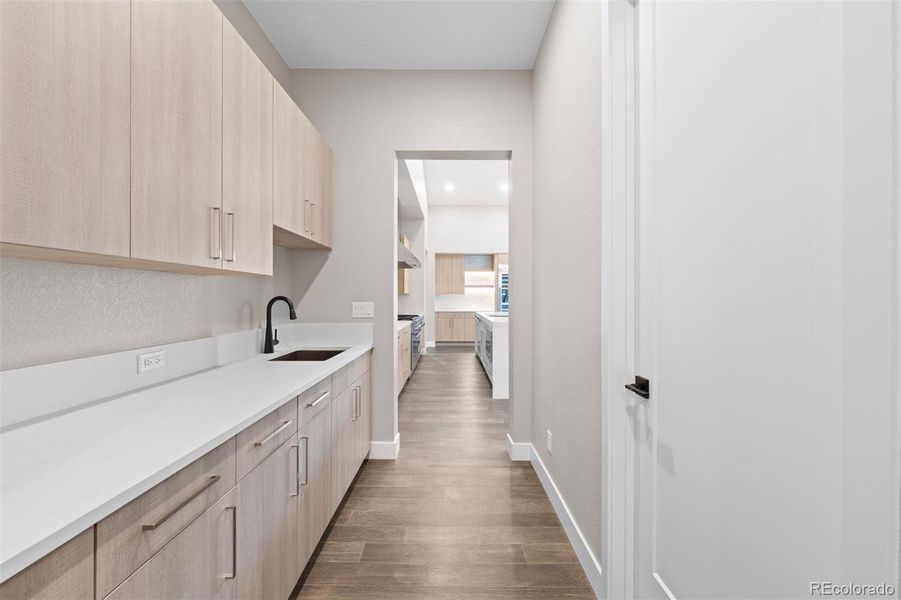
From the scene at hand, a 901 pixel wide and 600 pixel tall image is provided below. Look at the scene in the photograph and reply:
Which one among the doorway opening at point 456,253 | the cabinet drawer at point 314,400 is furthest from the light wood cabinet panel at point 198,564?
the doorway opening at point 456,253

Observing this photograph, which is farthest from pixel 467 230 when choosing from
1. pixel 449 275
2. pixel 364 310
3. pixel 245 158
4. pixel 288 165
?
pixel 245 158

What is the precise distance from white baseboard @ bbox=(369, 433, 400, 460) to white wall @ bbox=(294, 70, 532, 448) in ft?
0.15

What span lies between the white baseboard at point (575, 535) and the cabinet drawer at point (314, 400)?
1264mm

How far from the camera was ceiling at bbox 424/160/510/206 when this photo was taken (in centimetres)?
674

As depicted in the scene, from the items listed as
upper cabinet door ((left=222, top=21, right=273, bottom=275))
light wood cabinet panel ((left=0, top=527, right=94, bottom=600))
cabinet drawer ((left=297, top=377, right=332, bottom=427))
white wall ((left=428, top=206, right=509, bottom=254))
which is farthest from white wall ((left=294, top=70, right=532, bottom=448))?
white wall ((left=428, top=206, right=509, bottom=254))

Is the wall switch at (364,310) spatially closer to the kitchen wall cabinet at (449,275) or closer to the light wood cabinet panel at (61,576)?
the light wood cabinet panel at (61,576)

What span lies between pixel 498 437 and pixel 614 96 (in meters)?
2.76

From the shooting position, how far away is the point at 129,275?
58.8 inches

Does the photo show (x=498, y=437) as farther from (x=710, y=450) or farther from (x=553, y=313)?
(x=710, y=450)

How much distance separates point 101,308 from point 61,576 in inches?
41.8

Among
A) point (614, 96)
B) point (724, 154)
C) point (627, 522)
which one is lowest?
point (627, 522)

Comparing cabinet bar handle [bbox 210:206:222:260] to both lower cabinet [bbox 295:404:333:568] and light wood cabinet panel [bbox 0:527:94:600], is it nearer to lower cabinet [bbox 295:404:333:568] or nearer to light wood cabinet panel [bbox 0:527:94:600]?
lower cabinet [bbox 295:404:333:568]

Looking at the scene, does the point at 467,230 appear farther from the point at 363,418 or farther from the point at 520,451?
the point at 363,418

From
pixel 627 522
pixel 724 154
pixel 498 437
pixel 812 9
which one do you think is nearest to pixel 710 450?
pixel 627 522
